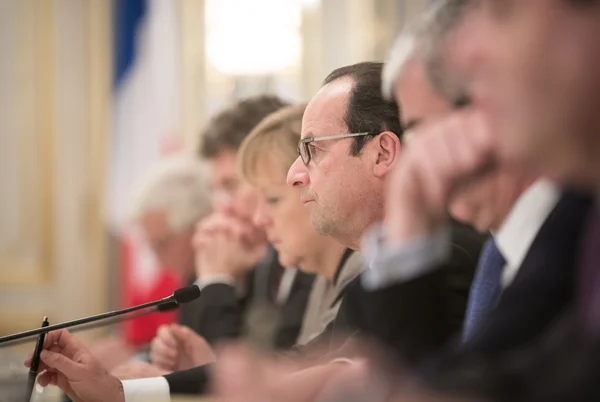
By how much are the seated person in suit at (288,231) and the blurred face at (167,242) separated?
3.68 feet

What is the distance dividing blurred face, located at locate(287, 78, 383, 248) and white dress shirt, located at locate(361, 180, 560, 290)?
371mm

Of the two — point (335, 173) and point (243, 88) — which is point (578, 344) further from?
point (243, 88)

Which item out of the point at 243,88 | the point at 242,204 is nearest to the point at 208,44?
the point at 243,88

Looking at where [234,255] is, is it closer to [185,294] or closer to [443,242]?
[185,294]

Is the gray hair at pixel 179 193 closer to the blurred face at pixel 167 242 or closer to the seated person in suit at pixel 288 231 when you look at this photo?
the blurred face at pixel 167 242

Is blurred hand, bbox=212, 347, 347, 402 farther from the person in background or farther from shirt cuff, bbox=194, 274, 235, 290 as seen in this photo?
shirt cuff, bbox=194, 274, 235, 290

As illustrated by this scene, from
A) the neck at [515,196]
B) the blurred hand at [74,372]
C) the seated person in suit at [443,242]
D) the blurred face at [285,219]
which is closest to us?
the seated person in suit at [443,242]

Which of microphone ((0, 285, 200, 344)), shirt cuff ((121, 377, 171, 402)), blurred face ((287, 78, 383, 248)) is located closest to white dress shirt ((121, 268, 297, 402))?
shirt cuff ((121, 377, 171, 402))

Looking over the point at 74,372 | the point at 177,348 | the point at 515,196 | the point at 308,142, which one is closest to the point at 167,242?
the point at 177,348

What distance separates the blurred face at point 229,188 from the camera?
2324mm

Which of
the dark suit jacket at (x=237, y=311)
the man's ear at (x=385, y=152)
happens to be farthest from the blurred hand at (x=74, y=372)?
the man's ear at (x=385, y=152)

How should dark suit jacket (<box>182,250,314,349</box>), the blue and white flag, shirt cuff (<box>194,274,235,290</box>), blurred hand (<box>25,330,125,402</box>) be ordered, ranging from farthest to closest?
the blue and white flag
shirt cuff (<box>194,274,235,290</box>)
dark suit jacket (<box>182,250,314,349</box>)
blurred hand (<box>25,330,125,402</box>)

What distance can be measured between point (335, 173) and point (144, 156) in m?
3.55

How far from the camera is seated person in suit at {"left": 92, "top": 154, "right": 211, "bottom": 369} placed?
2.91 m
